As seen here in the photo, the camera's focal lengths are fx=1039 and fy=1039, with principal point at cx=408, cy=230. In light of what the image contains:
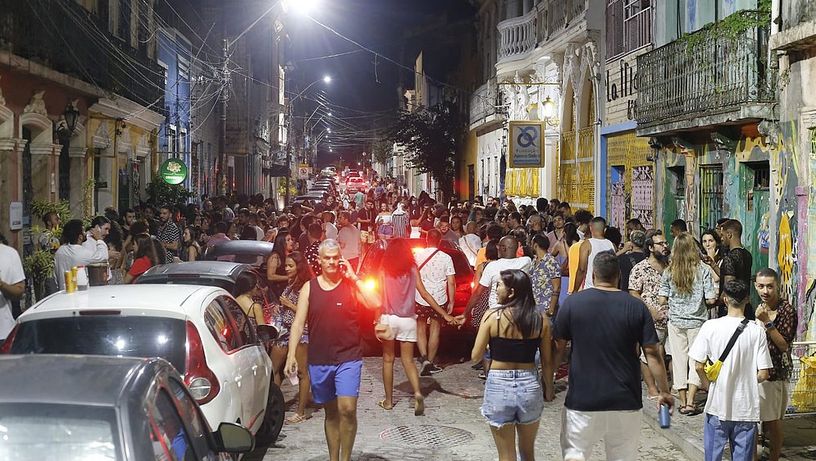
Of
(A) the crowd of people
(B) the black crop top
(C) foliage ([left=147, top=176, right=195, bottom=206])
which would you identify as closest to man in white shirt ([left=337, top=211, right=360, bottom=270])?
(A) the crowd of people

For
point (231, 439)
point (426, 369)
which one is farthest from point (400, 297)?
point (231, 439)

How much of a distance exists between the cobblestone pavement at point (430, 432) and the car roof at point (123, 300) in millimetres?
1954

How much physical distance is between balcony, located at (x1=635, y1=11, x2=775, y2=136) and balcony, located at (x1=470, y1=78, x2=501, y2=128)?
53.8 feet

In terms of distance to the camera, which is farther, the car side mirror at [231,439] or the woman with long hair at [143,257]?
the woman with long hair at [143,257]

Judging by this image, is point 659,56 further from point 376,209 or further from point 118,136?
point 376,209

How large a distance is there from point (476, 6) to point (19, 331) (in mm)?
38971

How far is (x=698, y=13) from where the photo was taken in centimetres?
1783

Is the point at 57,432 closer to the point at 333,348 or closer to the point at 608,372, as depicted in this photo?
the point at 608,372

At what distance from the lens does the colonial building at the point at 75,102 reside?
57.6 feet

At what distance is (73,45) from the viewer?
19.8 metres

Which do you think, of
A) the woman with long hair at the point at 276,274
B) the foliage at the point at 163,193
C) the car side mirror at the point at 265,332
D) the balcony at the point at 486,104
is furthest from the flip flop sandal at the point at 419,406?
the balcony at the point at 486,104

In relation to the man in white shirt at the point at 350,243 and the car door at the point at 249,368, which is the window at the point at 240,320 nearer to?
the car door at the point at 249,368

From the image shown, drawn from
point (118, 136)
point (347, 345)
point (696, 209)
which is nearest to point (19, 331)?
point (347, 345)

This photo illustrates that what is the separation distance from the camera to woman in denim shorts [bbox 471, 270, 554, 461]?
6777mm
